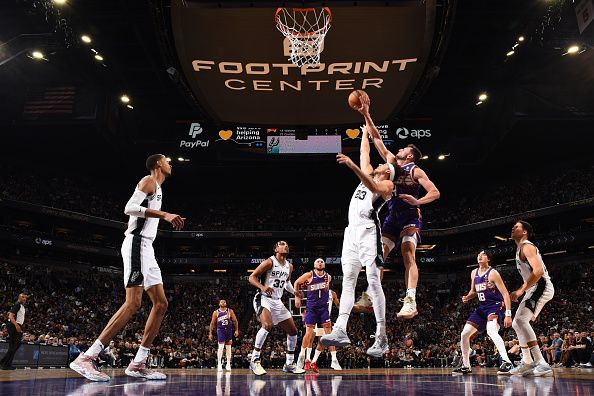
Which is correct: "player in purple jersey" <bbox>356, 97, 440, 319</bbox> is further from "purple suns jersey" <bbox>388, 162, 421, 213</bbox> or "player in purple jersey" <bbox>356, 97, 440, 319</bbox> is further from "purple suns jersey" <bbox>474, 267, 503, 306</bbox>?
"purple suns jersey" <bbox>474, 267, 503, 306</bbox>

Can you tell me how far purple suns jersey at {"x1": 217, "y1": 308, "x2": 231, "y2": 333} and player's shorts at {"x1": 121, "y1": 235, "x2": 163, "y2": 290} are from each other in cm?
975

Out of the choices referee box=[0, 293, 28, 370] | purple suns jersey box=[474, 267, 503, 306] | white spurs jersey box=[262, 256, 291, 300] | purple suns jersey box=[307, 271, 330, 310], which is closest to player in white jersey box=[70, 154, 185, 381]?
white spurs jersey box=[262, 256, 291, 300]

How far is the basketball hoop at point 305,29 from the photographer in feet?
45.5

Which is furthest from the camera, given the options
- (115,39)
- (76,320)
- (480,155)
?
(480,155)

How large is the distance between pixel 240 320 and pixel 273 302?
79.3 ft

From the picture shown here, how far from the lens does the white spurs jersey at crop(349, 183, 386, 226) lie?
593 cm

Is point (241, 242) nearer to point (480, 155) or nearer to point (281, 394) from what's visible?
point (480, 155)

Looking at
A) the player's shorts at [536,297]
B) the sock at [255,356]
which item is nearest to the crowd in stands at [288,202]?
the player's shorts at [536,297]

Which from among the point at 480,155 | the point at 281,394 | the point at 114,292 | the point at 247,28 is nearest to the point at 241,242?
the point at 114,292

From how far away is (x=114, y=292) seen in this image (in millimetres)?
34375

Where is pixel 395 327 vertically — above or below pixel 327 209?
below

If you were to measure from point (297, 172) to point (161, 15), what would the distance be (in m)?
21.2

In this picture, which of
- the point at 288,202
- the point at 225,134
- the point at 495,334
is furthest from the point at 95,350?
the point at 288,202

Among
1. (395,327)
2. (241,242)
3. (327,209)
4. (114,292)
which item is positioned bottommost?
(395,327)
